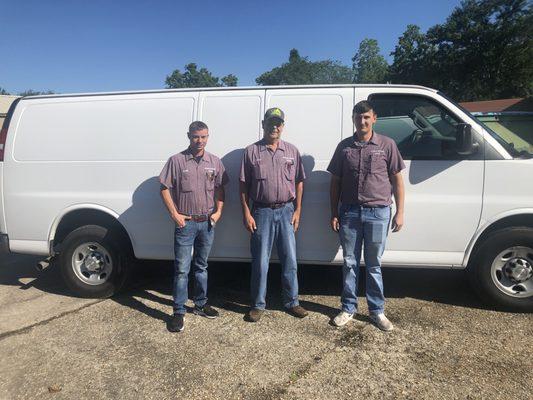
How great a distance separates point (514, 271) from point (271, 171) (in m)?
2.51

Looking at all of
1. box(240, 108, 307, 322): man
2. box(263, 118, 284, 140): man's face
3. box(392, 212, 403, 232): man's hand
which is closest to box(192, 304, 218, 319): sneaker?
box(240, 108, 307, 322): man

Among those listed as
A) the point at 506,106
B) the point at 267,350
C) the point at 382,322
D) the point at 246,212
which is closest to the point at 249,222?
the point at 246,212

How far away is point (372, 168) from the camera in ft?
11.9

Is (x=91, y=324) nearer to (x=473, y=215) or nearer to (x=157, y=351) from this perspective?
(x=157, y=351)

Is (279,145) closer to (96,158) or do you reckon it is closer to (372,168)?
(372,168)

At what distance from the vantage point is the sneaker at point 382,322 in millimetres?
3786

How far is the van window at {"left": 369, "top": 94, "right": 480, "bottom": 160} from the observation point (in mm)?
3986

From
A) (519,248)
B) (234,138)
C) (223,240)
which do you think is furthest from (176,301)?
(519,248)

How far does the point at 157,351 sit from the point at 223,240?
4.19ft

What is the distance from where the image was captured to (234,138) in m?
4.24

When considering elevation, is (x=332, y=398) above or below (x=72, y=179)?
below

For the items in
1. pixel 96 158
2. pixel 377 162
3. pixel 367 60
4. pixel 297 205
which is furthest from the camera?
pixel 367 60

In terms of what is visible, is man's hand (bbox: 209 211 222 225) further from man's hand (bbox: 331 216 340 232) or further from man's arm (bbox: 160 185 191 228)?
man's hand (bbox: 331 216 340 232)

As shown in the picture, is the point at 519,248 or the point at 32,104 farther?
the point at 32,104
